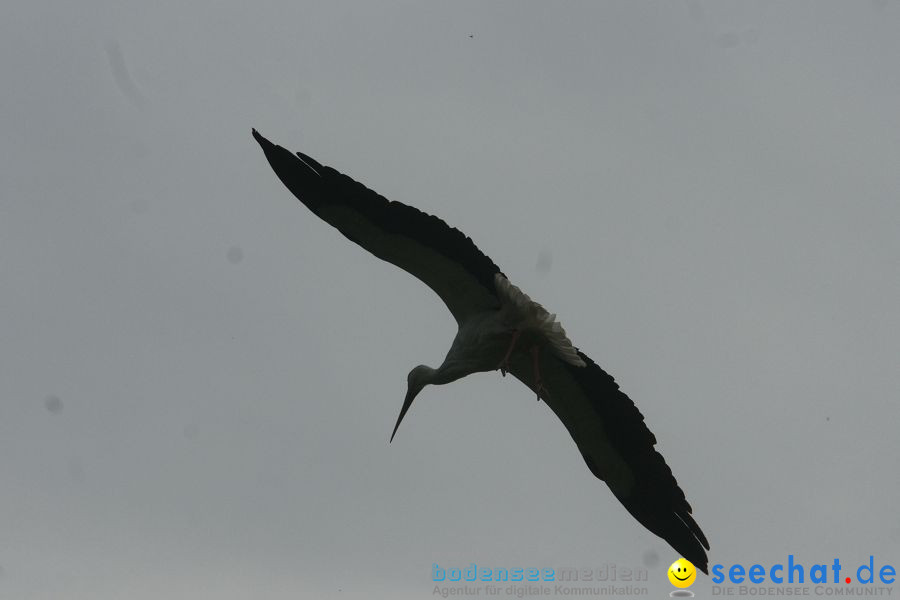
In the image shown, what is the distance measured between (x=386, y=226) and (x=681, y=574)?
16.0 feet

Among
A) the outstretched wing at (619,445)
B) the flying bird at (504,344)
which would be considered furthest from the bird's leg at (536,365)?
the outstretched wing at (619,445)

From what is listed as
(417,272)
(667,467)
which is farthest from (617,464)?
(417,272)

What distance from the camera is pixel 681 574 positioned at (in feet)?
37.3

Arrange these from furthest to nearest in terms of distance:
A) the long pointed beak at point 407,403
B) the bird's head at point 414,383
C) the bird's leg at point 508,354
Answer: the long pointed beak at point 407,403 < the bird's head at point 414,383 < the bird's leg at point 508,354

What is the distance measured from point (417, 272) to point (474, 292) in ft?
1.55

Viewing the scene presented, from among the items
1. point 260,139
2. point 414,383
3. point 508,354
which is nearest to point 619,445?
point 508,354

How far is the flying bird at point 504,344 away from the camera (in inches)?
343

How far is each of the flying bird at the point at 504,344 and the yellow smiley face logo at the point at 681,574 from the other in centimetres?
145

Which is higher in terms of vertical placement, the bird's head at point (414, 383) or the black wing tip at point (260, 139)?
the black wing tip at point (260, 139)

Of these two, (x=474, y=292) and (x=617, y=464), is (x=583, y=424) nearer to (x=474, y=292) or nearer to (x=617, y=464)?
(x=617, y=464)

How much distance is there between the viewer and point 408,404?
1058 centimetres

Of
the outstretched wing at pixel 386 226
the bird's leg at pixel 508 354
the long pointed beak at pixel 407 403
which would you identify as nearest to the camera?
the outstretched wing at pixel 386 226

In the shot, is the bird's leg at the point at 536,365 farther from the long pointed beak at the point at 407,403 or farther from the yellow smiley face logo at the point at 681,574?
the yellow smiley face logo at the point at 681,574

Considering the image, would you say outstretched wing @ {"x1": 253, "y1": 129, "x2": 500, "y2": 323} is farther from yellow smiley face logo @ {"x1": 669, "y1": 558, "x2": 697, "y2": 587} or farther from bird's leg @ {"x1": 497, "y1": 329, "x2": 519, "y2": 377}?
yellow smiley face logo @ {"x1": 669, "y1": 558, "x2": 697, "y2": 587}
